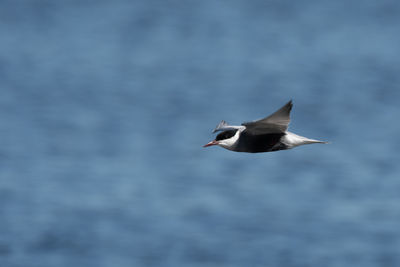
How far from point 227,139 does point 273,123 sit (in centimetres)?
88

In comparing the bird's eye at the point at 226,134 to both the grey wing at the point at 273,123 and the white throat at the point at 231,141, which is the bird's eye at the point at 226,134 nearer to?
the white throat at the point at 231,141

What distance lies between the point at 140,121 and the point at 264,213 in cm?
807

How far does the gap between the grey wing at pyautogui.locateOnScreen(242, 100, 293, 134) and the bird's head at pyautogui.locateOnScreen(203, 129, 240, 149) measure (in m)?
0.32

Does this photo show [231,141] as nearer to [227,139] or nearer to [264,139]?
[227,139]

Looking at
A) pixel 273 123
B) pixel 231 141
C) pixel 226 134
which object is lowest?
pixel 273 123

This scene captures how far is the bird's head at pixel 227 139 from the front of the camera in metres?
8.40

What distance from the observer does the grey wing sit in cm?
743

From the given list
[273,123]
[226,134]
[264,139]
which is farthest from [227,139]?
[273,123]

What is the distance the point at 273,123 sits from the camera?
776 centimetres

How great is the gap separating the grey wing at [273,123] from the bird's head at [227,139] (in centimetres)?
32

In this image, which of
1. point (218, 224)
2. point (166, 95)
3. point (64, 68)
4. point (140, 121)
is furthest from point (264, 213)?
point (64, 68)

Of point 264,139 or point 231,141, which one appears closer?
point 264,139

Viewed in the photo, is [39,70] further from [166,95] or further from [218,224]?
[218,224]

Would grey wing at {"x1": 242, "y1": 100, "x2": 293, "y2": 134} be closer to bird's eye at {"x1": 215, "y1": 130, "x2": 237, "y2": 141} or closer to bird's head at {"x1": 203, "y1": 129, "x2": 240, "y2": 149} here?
bird's head at {"x1": 203, "y1": 129, "x2": 240, "y2": 149}
